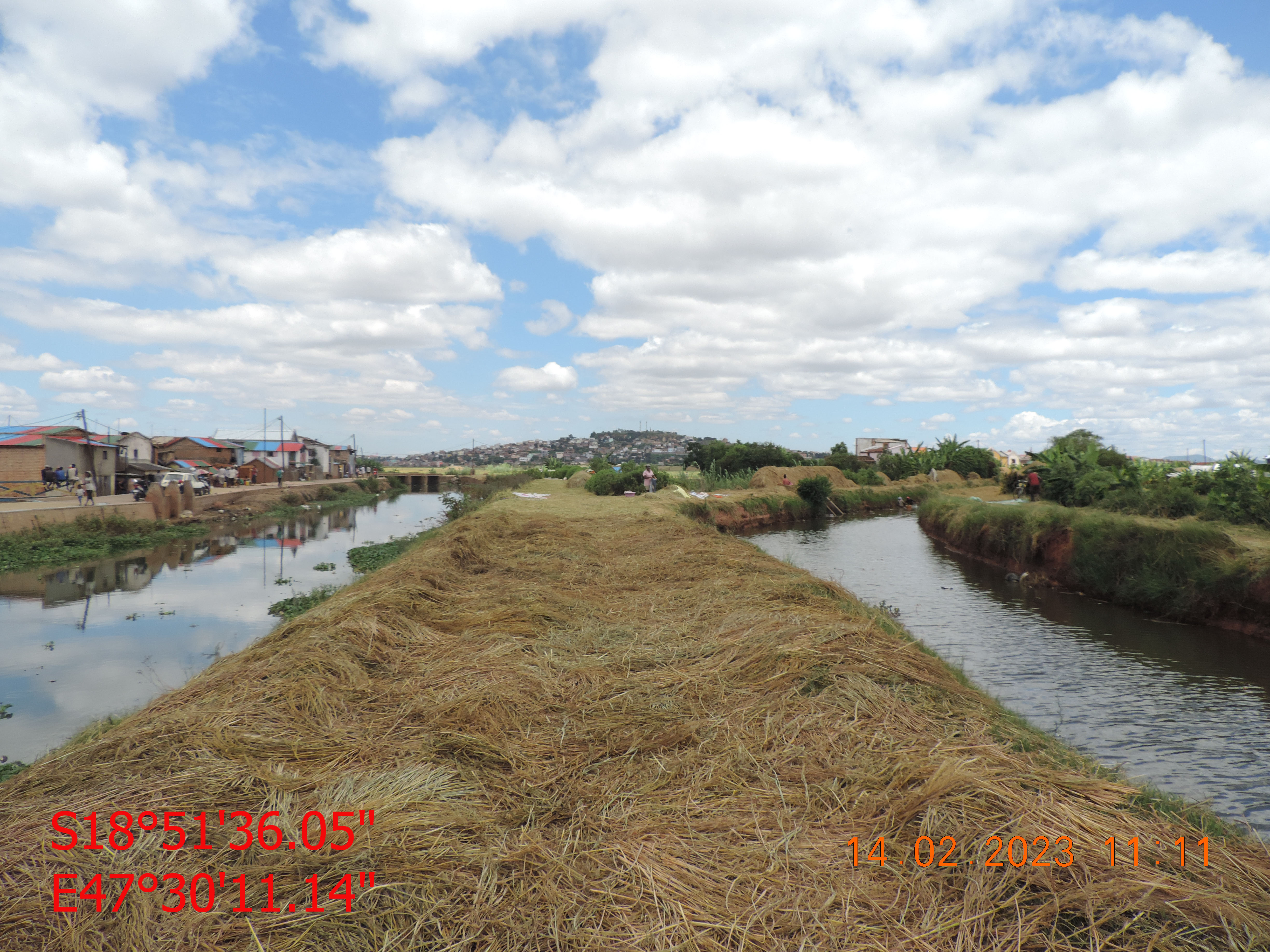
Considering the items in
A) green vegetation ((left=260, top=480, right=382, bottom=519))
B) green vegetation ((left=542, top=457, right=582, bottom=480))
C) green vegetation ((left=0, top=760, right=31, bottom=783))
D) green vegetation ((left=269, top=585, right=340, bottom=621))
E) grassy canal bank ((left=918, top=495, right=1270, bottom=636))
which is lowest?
green vegetation ((left=260, top=480, right=382, bottom=519))

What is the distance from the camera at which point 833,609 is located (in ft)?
21.6

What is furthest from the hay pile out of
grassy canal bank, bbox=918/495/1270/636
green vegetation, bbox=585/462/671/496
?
grassy canal bank, bbox=918/495/1270/636

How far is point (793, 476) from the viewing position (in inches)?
1510

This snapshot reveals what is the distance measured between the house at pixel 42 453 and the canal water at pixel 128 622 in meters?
13.5

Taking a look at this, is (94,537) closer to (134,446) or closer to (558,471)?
(558,471)

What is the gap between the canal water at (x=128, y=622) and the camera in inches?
307

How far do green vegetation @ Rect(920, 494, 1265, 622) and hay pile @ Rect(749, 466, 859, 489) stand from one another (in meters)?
16.6

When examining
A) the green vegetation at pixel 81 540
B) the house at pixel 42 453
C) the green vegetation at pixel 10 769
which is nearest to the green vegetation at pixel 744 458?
the green vegetation at pixel 81 540

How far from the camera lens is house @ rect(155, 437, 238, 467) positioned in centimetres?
5850

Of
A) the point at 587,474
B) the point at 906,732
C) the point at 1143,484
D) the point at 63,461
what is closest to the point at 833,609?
the point at 906,732

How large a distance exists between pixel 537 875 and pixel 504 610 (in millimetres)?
4042

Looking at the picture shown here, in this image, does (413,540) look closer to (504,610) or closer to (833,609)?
(504,610)

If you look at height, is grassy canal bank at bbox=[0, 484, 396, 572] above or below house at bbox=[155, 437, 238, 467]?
below

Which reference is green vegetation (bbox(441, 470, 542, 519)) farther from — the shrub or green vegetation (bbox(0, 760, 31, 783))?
green vegetation (bbox(0, 760, 31, 783))
